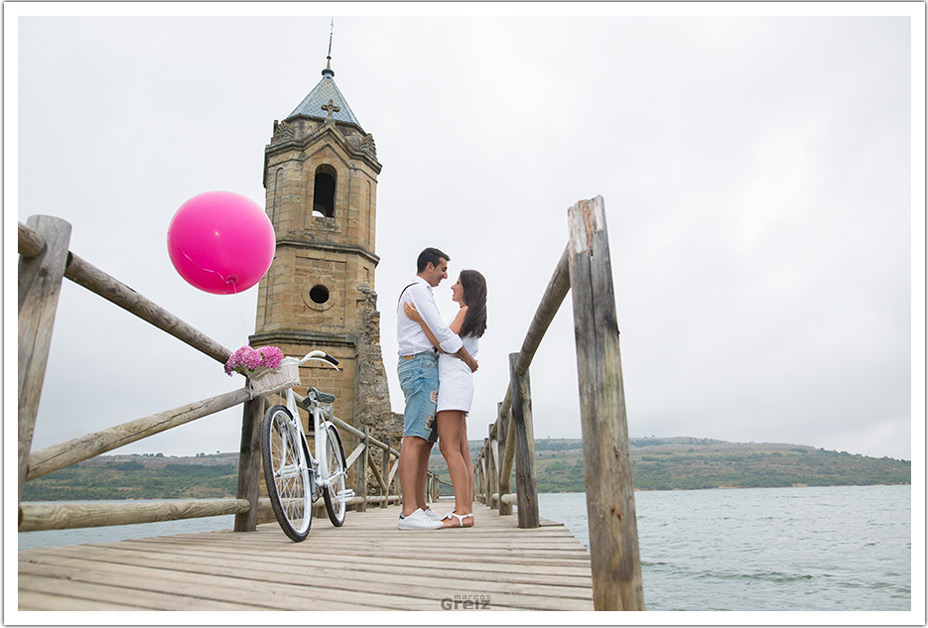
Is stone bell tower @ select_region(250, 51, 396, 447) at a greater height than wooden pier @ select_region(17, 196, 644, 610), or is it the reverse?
stone bell tower @ select_region(250, 51, 396, 447)

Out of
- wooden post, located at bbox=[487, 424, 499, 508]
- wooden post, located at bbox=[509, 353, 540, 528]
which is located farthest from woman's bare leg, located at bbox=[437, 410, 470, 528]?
wooden post, located at bbox=[487, 424, 499, 508]

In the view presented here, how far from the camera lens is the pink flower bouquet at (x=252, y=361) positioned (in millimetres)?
3254

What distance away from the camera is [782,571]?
43.4 feet

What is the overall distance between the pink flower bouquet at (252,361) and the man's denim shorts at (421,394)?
0.82 metres

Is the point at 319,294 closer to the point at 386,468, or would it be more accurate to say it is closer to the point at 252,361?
the point at 386,468

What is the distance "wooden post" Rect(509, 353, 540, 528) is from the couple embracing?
33 centimetres

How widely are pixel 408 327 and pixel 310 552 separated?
5.02ft

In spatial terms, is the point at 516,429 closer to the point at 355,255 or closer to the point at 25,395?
the point at 25,395

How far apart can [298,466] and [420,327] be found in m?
1.12

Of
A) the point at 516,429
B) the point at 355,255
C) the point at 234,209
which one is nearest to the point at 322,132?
the point at 355,255

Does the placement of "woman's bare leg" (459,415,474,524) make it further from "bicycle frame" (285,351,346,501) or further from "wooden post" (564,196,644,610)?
"wooden post" (564,196,644,610)

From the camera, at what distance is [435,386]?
3.59 metres

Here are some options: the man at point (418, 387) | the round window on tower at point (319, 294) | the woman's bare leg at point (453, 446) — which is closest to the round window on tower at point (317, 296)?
the round window on tower at point (319, 294)

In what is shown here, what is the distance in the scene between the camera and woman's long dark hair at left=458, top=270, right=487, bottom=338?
3666 mm
